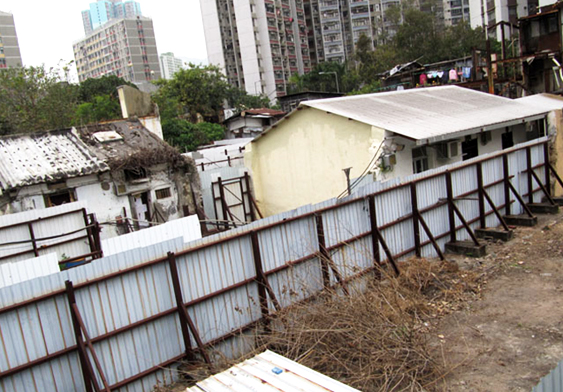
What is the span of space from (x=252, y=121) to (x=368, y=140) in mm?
25153

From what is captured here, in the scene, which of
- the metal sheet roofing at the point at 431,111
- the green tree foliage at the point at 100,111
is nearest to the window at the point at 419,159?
the metal sheet roofing at the point at 431,111

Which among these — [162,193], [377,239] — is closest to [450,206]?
[377,239]

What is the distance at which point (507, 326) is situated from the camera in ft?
22.9

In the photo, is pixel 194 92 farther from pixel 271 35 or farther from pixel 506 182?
pixel 506 182

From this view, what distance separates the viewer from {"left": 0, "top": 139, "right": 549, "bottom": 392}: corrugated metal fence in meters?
5.24

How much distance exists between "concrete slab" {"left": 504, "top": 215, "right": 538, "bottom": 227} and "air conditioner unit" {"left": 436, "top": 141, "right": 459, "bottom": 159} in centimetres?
283

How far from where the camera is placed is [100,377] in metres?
5.48

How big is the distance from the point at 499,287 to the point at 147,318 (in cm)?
634

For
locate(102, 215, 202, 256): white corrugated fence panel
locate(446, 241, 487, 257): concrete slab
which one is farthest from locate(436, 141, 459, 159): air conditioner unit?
locate(102, 215, 202, 256): white corrugated fence panel

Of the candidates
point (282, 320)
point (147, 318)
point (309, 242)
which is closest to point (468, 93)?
point (309, 242)

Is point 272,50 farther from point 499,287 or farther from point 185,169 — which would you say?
point 499,287

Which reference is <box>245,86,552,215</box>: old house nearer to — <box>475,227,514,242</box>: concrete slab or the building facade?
<box>475,227,514,242</box>: concrete slab

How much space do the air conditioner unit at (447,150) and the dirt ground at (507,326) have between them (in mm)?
4748

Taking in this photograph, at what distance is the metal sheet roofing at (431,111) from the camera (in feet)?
42.6
